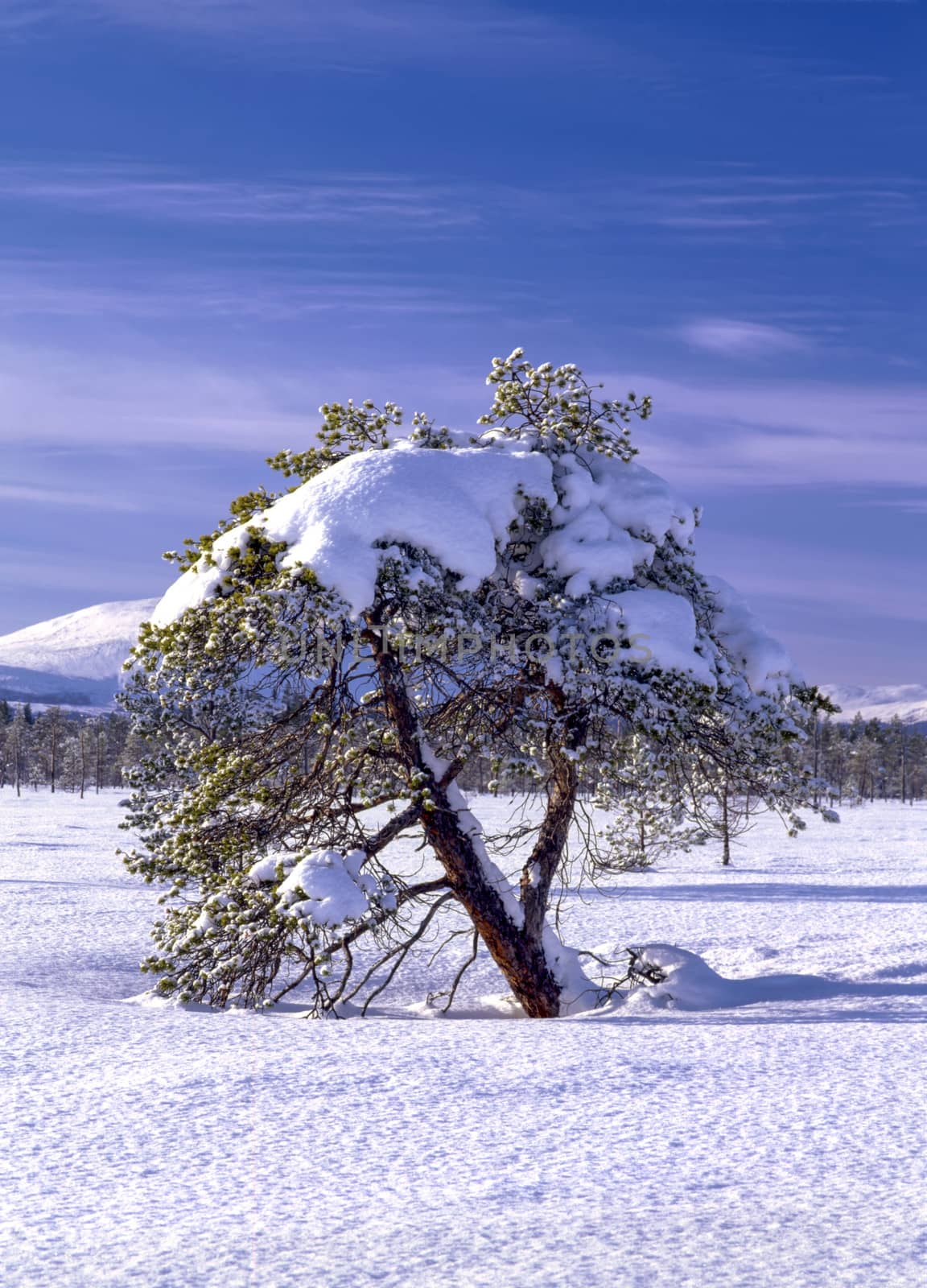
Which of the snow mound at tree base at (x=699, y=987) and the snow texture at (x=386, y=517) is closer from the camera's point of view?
the snow texture at (x=386, y=517)

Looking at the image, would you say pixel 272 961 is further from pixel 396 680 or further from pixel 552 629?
pixel 552 629

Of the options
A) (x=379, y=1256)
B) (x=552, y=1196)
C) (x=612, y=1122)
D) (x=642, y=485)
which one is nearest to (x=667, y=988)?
(x=642, y=485)

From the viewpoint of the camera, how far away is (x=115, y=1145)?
18.5 ft

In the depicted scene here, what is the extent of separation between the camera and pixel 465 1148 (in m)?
5.63

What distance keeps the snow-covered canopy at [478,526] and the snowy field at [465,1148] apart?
3.74m

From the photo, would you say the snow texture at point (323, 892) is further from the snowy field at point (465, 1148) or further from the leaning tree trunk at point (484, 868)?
the leaning tree trunk at point (484, 868)

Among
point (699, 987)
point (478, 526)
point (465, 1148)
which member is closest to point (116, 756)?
point (699, 987)

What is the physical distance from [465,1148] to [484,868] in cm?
626

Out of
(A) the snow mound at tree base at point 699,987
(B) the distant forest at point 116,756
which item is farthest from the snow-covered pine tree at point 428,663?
(B) the distant forest at point 116,756

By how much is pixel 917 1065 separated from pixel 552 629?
5105 millimetres

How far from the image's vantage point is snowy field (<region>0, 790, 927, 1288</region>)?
426 centimetres

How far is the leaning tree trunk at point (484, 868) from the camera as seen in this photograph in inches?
449

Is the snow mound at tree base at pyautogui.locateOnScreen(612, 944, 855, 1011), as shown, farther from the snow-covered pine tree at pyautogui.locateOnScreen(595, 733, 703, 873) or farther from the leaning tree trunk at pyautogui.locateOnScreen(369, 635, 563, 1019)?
the snow-covered pine tree at pyautogui.locateOnScreen(595, 733, 703, 873)

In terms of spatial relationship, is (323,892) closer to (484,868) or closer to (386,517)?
(484,868)
